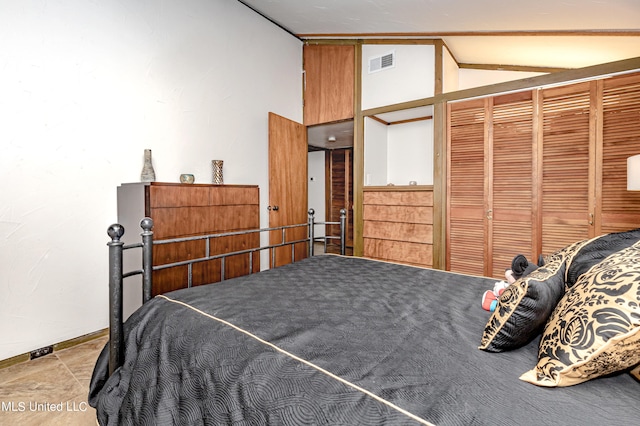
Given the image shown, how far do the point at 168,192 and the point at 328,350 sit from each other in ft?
6.73

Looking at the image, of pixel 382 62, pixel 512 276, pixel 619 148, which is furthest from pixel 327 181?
pixel 512 276

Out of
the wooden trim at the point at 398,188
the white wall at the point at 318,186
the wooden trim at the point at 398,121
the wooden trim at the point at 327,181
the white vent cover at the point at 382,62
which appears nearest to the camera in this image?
the wooden trim at the point at 398,188

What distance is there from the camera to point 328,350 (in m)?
0.91

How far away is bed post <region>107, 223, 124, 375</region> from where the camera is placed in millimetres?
1293

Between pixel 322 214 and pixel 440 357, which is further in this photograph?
pixel 322 214

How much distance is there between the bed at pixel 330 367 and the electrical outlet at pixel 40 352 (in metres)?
1.25

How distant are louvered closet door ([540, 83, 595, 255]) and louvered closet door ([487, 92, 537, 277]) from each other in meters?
0.11

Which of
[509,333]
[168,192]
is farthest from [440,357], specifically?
[168,192]

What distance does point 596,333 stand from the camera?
0.68 m

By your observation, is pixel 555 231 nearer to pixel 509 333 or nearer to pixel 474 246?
pixel 474 246

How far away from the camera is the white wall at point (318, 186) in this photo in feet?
22.4

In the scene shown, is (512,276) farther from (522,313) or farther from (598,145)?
(598,145)

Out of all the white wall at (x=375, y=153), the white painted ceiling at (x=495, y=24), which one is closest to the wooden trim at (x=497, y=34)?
the white painted ceiling at (x=495, y=24)

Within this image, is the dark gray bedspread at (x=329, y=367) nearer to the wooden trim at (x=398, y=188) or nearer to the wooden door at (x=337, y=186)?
the wooden trim at (x=398, y=188)
